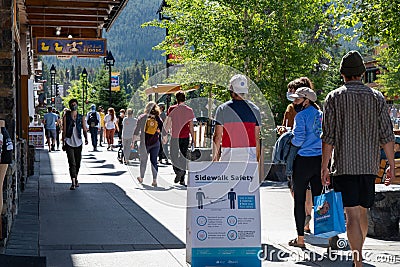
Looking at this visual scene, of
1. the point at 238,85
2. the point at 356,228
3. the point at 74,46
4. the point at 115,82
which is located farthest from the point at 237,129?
the point at 115,82

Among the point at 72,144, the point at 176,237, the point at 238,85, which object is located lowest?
the point at 176,237

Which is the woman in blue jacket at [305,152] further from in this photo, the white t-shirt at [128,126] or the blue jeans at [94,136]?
the blue jeans at [94,136]

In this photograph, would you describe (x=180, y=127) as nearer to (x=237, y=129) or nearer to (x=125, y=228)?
(x=125, y=228)

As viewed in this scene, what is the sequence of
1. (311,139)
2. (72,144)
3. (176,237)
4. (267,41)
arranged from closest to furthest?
(311,139) → (176,237) → (72,144) → (267,41)

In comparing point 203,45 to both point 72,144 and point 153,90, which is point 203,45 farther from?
point 72,144

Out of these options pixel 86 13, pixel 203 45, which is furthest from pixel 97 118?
pixel 86 13

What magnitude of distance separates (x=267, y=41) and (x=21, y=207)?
12496mm

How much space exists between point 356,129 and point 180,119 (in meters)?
8.08

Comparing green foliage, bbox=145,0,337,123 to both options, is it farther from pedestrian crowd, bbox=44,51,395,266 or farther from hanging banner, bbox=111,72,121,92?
hanging banner, bbox=111,72,121,92

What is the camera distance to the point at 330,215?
6.57m

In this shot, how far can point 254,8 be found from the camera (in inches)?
874

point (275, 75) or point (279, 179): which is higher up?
point (275, 75)

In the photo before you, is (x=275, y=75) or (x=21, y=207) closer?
(x=21, y=207)

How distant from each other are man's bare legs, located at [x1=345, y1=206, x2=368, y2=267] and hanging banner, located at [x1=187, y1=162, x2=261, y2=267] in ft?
2.72
